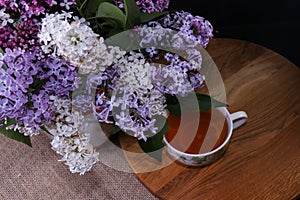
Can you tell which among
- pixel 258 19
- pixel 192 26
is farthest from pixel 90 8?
pixel 258 19

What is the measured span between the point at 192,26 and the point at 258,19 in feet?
2.18

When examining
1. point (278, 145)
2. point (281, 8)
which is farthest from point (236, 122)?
point (281, 8)

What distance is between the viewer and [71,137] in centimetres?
60

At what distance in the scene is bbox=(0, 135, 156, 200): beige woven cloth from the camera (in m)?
0.90

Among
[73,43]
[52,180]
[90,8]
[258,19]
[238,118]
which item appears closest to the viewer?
[73,43]

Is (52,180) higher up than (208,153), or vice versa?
(208,153)

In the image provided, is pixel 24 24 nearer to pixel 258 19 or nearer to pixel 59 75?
pixel 59 75

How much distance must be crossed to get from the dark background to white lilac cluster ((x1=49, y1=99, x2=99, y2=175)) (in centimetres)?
64

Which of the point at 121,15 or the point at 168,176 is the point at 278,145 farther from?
the point at 121,15

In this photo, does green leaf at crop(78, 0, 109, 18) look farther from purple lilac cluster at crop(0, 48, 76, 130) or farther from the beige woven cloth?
the beige woven cloth

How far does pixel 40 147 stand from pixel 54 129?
401 mm

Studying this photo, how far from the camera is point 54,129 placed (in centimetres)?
61

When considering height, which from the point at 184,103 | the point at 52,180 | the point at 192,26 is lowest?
the point at 52,180

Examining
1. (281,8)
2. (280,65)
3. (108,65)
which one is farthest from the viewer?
(281,8)
